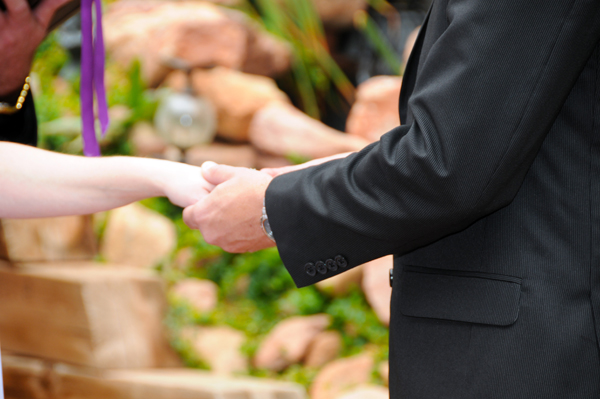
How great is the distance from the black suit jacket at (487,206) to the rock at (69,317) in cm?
144

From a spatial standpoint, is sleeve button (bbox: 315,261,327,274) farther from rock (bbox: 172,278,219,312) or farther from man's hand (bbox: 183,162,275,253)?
rock (bbox: 172,278,219,312)

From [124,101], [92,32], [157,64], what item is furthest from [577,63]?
[157,64]

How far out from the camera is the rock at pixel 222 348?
406 cm

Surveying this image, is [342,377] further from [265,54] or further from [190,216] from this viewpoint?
[265,54]

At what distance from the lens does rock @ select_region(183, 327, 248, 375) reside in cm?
406

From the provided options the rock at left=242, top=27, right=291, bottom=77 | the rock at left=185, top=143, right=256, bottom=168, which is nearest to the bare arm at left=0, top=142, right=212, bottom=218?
the rock at left=185, top=143, right=256, bottom=168

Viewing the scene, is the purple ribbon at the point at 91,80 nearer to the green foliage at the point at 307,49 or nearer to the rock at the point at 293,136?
the green foliage at the point at 307,49

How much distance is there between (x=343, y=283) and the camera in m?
4.21

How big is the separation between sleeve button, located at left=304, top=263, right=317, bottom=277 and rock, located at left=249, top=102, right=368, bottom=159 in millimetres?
4097

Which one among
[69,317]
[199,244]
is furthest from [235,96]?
[69,317]

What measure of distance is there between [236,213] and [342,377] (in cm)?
268

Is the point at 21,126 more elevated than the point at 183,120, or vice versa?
the point at 21,126

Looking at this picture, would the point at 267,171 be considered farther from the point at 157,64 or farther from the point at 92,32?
the point at 157,64

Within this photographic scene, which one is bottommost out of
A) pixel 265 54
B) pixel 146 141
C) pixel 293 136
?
pixel 146 141
